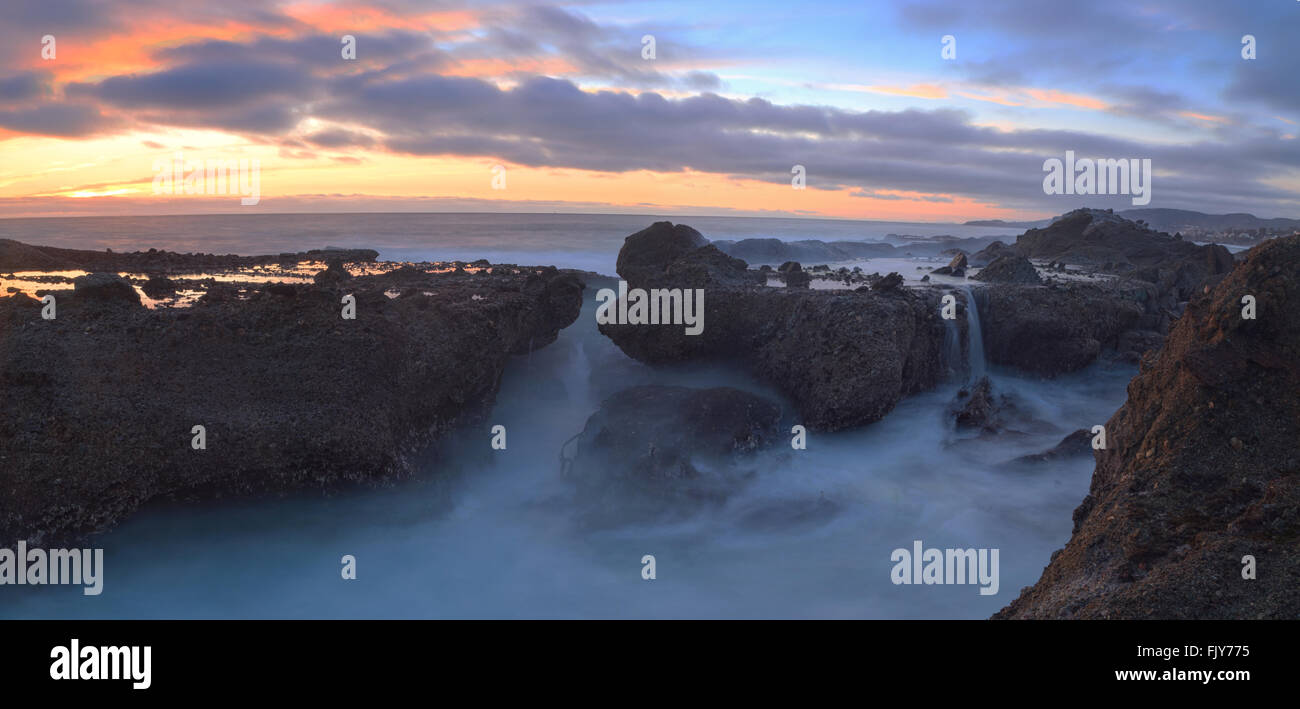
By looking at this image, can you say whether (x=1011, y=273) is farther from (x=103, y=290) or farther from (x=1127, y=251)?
(x=103, y=290)

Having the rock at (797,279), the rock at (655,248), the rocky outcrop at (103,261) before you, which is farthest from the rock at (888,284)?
the rocky outcrop at (103,261)

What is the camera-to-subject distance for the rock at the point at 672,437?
11.1 m

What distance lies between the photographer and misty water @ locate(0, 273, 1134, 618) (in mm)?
8320

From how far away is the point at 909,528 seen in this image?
411 inches

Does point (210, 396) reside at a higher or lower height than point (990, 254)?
lower

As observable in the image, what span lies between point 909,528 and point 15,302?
13.0m

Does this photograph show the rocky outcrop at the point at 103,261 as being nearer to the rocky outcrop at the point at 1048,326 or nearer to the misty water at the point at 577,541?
the misty water at the point at 577,541

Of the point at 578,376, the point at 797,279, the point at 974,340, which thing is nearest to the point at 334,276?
the point at 578,376

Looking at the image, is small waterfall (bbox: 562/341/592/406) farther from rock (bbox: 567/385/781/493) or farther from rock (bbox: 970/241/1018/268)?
rock (bbox: 970/241/1018/268)

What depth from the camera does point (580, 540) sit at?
990cm

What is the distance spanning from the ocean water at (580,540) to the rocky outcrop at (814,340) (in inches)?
25.1

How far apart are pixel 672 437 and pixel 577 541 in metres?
2.55
